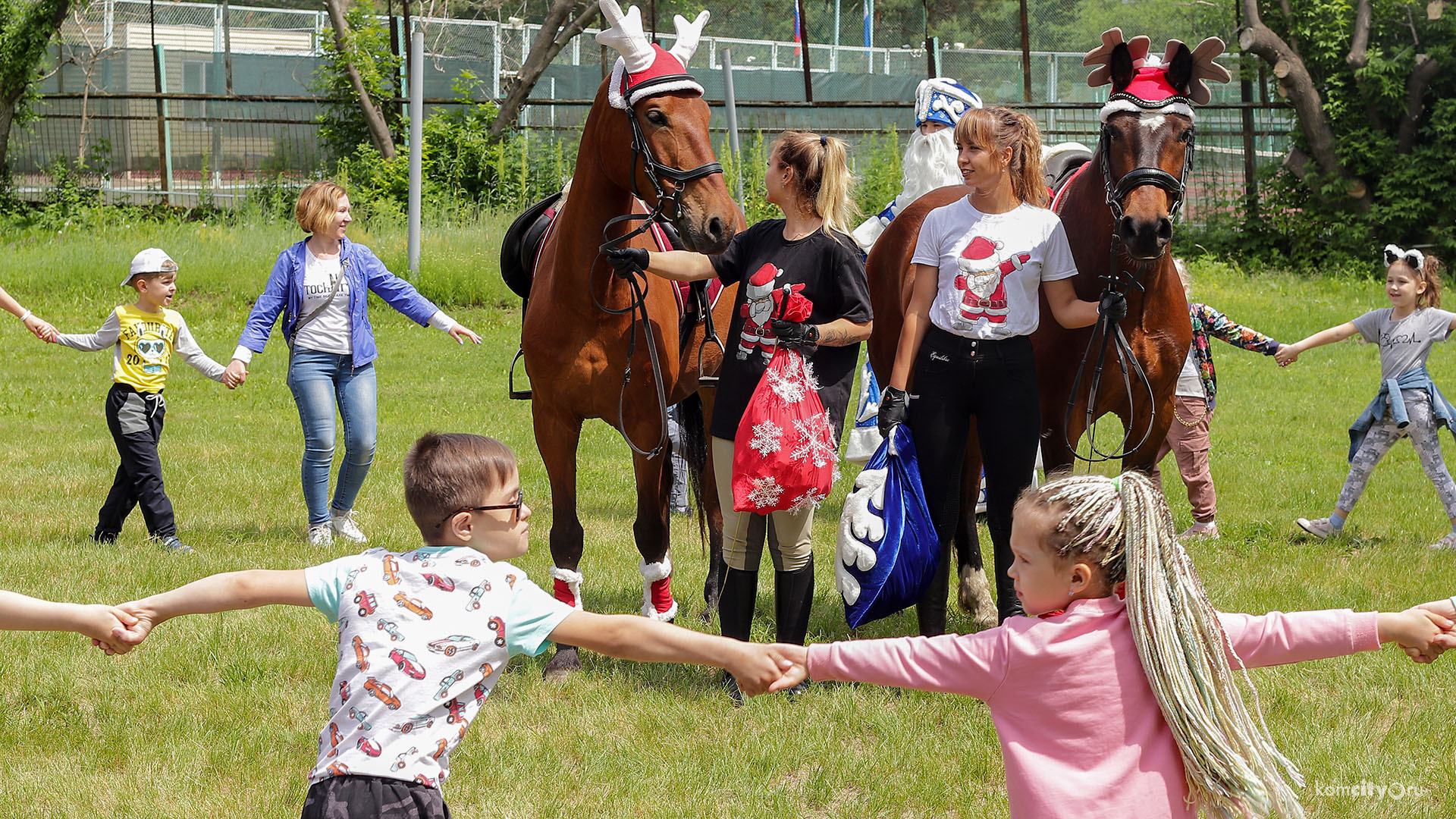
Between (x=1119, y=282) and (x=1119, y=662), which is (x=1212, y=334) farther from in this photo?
(x=1119, y=662)

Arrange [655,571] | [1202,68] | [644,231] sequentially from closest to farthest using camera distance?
[1202,68]
[644,231]
[655,571]

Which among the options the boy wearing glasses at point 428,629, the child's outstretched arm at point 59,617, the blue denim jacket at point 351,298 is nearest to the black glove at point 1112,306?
the boy wearing glasses at point 428,629

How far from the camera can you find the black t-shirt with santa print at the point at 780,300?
488 centimetres

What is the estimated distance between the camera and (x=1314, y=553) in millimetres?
7316

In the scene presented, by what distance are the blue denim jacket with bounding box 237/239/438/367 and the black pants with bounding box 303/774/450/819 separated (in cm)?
515

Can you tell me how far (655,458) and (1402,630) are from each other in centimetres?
343

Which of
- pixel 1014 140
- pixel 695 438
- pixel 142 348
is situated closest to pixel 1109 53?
pixel 1014 140

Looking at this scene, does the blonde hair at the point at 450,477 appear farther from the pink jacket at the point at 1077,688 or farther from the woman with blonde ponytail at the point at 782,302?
the woman with blonde ponytail at the point at 782,302

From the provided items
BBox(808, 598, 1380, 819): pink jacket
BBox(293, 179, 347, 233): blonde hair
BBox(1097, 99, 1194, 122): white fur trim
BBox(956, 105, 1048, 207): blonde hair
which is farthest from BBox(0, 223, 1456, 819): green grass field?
BBox(1097, 99, 1194, 122): white fur trim

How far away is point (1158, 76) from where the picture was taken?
5320mm

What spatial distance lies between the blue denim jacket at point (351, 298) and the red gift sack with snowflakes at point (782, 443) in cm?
341

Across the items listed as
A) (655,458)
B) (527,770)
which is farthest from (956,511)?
(527,770)

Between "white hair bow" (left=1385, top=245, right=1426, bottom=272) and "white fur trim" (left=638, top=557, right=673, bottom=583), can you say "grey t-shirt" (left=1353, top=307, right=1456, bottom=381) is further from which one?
"white fur trim" (left=638, top=557, right=673, bottom=583)

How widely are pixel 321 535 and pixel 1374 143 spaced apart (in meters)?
19.6
